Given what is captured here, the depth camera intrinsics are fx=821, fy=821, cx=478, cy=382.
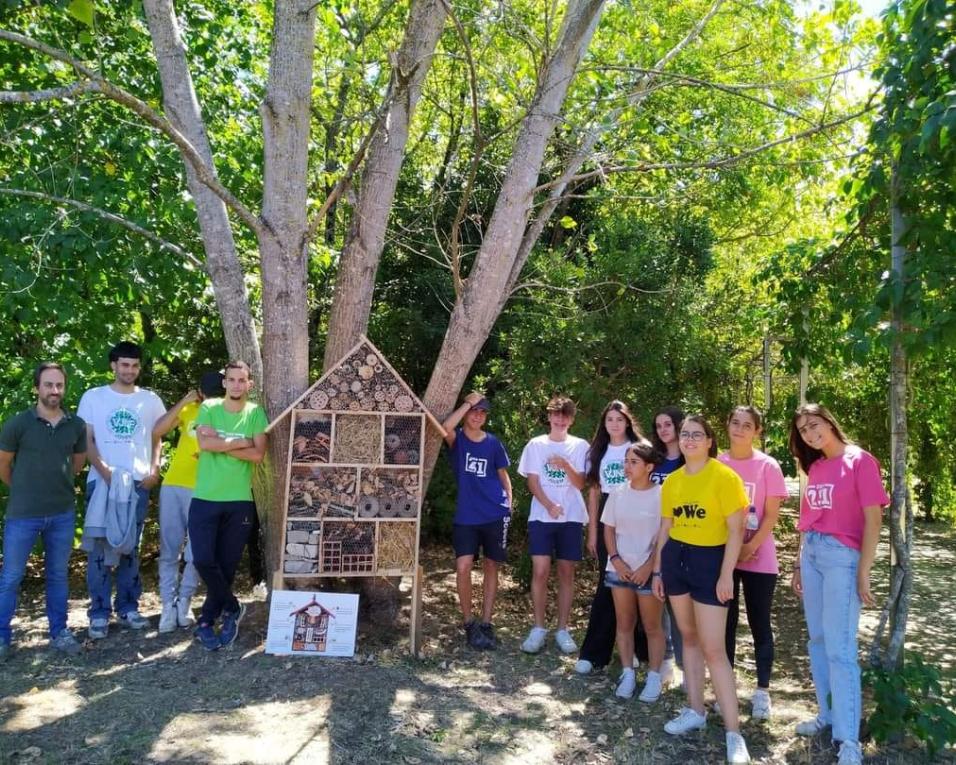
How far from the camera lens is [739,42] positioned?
11.6 metres

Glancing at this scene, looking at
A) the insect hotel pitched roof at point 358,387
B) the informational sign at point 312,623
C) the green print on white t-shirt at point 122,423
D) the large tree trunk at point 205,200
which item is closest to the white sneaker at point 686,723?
the informational sign at point 312,623

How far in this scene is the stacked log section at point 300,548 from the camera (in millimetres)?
5234

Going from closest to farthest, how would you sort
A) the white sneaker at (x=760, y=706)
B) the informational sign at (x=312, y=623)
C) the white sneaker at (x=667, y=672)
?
1. the white sneaker at (x=760, y=706)
2. the white sneaker at (x=667, y=672)
3. the informational sign at (x=312, y=623)

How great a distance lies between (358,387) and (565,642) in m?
2.24

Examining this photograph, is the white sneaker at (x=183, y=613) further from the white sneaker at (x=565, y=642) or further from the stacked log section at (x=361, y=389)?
the white sneaker at (x=565, y=642)

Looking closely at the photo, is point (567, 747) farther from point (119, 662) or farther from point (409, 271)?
point (409, 271)

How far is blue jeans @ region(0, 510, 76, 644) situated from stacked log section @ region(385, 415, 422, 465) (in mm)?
2095

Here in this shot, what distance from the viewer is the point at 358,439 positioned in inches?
212

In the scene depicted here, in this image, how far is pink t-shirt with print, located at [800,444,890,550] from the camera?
4.00 m

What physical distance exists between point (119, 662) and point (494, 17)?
205 inches

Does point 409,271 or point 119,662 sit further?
point 409,271

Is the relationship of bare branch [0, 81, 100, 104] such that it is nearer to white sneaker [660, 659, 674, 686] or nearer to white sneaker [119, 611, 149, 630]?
white sneaker [119, 611, 149, 630]

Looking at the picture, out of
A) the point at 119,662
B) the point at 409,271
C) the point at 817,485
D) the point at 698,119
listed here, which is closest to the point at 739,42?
the point at 698,119

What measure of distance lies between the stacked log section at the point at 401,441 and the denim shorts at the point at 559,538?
1000 mm
